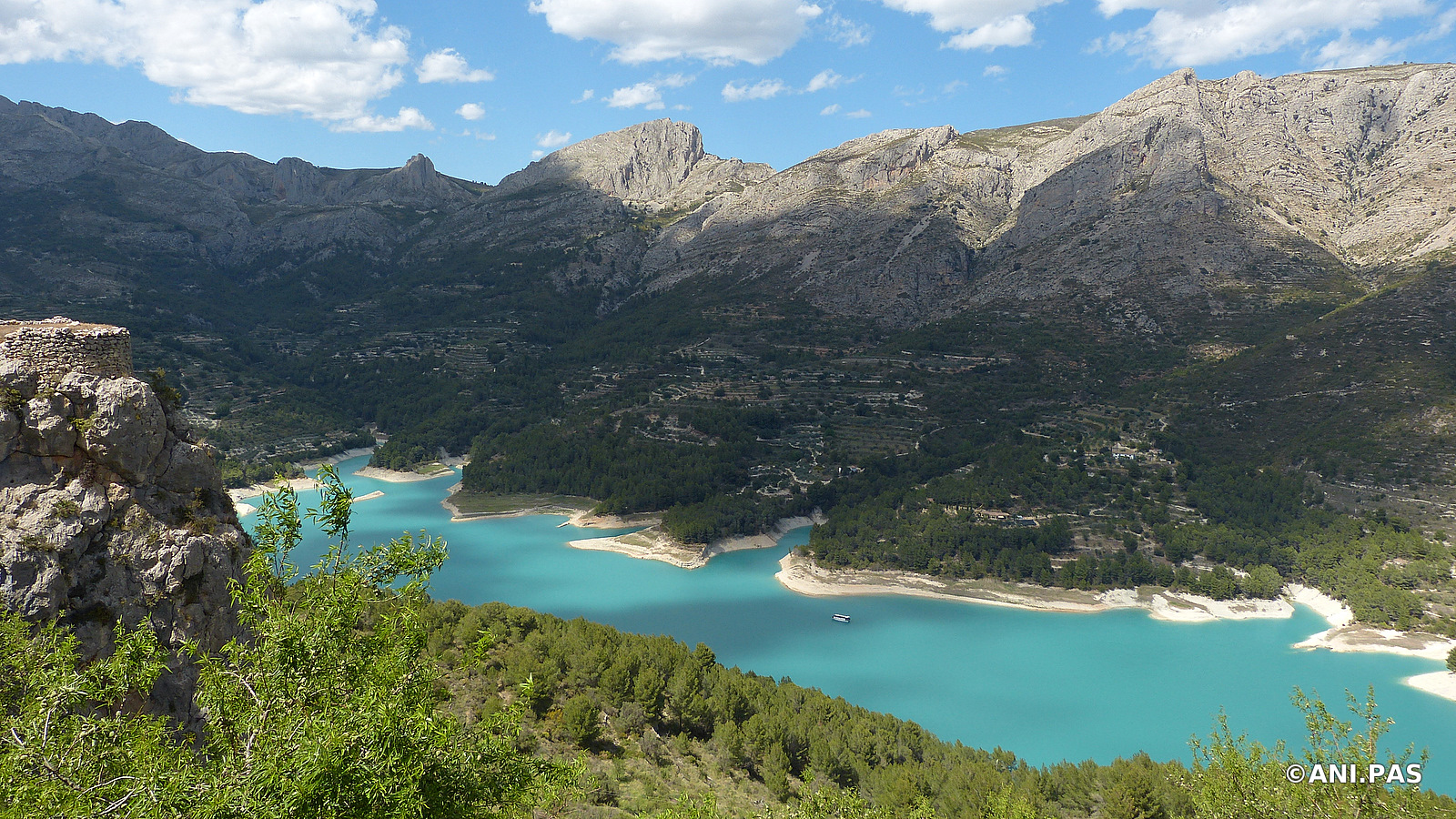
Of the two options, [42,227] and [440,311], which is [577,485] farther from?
[42,227]

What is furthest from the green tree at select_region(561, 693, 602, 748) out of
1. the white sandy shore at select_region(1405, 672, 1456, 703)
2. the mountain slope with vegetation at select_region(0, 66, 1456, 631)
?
the white sandy shore at select_region(1405, 672, 1456, 703)

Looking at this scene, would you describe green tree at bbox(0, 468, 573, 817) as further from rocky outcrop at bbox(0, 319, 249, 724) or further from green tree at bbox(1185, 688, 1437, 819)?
green tree at bbox(1185, 688, 1437, 819)

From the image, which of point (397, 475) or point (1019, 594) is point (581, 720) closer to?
point (1019, 594)

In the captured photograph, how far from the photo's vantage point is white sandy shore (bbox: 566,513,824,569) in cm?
6950

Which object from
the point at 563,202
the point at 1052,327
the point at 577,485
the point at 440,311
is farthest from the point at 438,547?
the point at 563,202

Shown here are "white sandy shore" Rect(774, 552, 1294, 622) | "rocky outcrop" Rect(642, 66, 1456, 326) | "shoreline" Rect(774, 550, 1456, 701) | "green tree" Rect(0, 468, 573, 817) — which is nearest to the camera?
"green tree" Rect(0, 468, 573, 817)

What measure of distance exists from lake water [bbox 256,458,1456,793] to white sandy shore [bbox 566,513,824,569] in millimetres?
1367

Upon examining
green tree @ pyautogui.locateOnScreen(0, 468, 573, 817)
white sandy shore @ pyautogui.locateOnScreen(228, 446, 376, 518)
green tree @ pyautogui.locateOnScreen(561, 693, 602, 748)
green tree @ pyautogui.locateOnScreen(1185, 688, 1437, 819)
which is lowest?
white sandy shore @ pyautogui.locateOnScreen(228, 446, 376, 518)

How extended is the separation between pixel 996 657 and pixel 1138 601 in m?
15.8

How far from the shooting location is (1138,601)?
5884cm

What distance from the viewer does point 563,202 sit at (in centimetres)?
17300

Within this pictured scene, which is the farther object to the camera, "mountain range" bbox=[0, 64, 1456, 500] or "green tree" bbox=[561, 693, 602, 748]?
"mountain range" bbox=[0, 64, 1456, 500]

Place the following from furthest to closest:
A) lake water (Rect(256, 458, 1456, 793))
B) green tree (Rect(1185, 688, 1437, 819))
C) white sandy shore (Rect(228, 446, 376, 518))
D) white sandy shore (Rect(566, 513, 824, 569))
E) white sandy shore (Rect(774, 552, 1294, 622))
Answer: white sandy shore (Rect(228, 446, 376, 518)), white sandy shore (Rect(566, 513, 824, 569)), white sandy shore (Rect(774, 552, 1294, 622)), lake water (Rect(256, 458, 1456, 793)), green tree (Rect(1185, 688, 1437, 819))

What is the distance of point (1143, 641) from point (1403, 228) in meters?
75.9
